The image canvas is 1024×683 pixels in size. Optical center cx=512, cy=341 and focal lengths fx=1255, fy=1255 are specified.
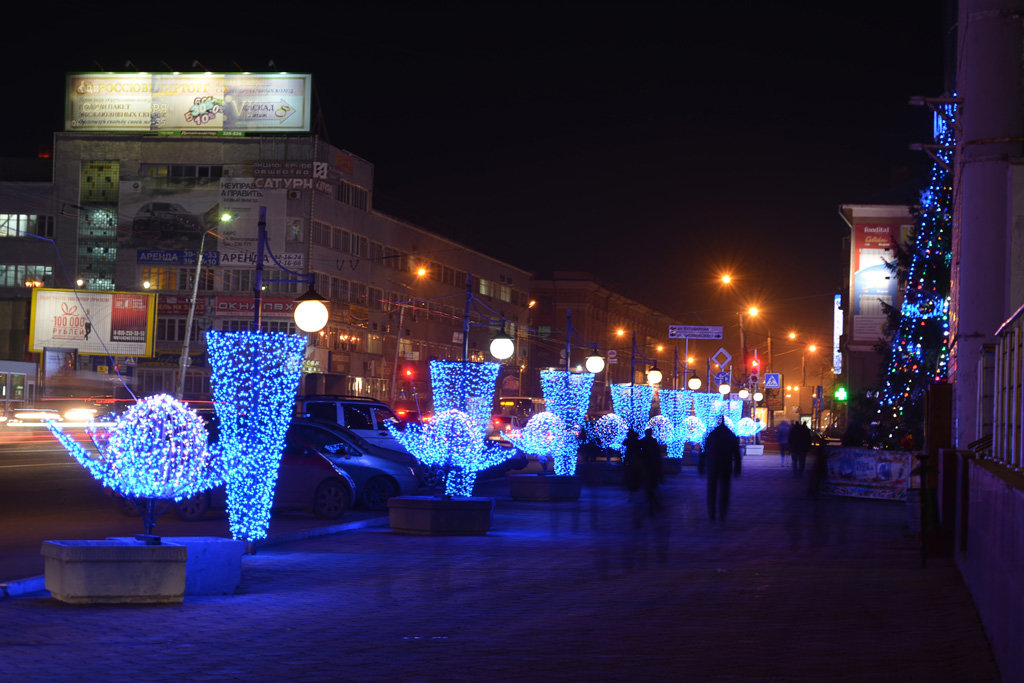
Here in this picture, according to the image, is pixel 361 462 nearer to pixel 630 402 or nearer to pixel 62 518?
pixel 62 518

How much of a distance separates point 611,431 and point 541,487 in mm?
11454

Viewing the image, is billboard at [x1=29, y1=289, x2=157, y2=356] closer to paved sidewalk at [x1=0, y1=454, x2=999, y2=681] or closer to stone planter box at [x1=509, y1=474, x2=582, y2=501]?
stone planter box at [x1=509, y1=474, x2=582, y2=501]

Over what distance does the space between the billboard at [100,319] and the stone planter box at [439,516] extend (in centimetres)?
5037

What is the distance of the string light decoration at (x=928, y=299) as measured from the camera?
30438 mm

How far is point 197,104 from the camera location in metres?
76.2

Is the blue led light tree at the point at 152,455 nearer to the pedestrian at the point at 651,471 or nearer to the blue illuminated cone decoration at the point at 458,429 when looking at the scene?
the blue illuminated cone decoration at the point at 458,429

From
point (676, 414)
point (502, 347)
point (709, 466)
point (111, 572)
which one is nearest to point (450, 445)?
point (709, 466)

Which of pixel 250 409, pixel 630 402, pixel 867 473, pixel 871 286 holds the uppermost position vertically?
pixel 871 286

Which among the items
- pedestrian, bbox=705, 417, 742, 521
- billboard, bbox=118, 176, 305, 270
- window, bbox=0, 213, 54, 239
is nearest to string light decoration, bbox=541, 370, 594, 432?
pedestrian, bbox=705, 417, 742, 521

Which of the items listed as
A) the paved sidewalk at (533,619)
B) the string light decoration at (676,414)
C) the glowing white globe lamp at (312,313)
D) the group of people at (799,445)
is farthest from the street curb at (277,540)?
the string light decoration at (676,414)

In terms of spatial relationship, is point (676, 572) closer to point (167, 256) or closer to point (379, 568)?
point (379, 568)

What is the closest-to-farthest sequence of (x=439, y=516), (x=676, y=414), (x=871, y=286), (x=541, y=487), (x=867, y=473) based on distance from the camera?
(x=439, y=516) < (x=541, y=487) < (x=867, y=473) < (x=676, y=414) < (x=871, y=286)

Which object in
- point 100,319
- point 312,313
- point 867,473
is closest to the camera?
point 312,313

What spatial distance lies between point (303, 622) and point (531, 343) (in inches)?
4010
